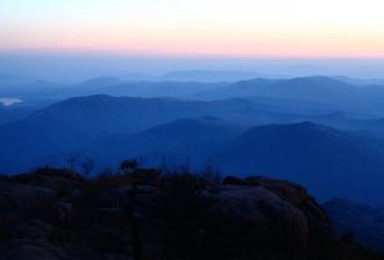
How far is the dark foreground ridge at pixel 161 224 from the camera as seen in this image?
10.4 m

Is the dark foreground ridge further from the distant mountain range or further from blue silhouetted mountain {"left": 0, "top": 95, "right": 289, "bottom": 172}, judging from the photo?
blue silhouetted mountain {"left": 0, "top": 95, "right": 289, "bottom": 172}

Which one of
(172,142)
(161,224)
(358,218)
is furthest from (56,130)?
(161,224)

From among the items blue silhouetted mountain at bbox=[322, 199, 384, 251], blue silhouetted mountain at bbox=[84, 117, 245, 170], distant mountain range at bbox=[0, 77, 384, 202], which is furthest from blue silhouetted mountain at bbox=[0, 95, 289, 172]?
blue silhouetted mountain at bbox=[322, 199, 384, 251]

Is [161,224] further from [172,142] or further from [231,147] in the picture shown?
[172,142]

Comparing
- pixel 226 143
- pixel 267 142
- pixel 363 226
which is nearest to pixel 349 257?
pixel 363 226

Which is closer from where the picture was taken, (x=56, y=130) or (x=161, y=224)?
(x=161, y=224)

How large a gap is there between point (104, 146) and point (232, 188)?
135m

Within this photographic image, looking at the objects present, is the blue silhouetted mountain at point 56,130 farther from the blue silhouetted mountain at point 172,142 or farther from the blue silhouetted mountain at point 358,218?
the blue silhouetted mountain at point 358,218

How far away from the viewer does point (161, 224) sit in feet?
40.1

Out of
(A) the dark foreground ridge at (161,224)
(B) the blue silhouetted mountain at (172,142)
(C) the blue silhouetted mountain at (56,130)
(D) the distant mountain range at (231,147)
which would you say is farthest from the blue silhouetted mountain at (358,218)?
(C) the blue silhouetted mountain at (56,130)

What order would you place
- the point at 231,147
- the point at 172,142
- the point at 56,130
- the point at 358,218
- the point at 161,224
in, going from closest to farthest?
the point at 161,224
the point at 358,218
the point at 231,147
the point at 172,142
the point at 56,130

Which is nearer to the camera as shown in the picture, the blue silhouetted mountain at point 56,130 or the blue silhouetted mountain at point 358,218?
the blue silhouetted mountain at point 358,218

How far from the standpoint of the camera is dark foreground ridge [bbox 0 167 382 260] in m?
10.4

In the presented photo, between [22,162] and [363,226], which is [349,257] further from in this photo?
[22,162]
